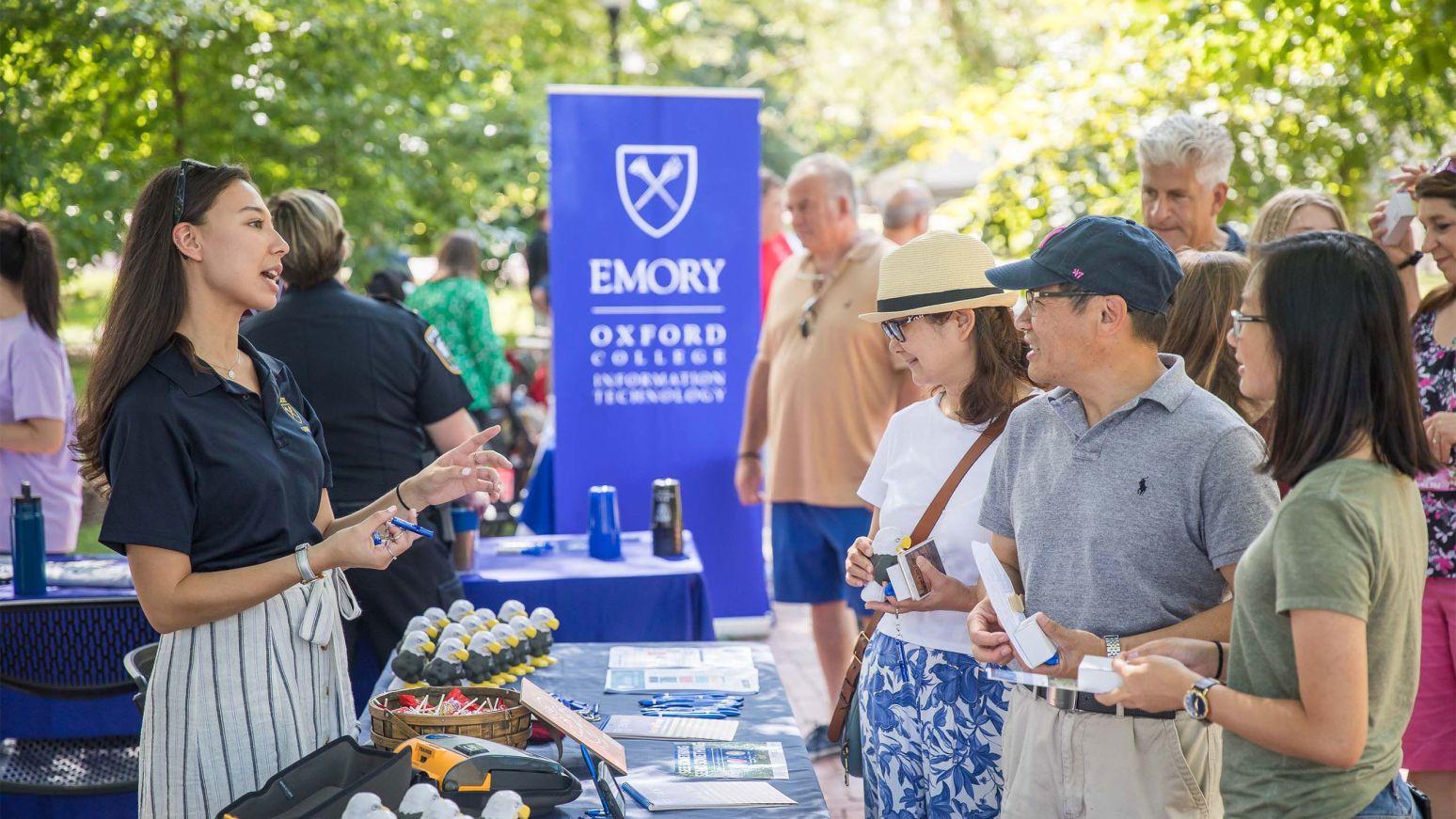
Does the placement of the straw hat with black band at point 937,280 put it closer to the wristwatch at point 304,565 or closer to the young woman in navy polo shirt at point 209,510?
the young woman in navy polo shirt at point 209,510

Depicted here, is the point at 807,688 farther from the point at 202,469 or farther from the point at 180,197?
the point at 180,197

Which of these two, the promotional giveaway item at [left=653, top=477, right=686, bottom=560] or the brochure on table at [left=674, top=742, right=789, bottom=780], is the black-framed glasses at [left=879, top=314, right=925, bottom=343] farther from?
the promotional giveaway item at [left=653, top=477, right=686, bottom=560]

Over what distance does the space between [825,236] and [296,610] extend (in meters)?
3.00

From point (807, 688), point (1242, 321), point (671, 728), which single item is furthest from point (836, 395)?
point (1242, 321)

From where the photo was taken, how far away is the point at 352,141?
717 cm

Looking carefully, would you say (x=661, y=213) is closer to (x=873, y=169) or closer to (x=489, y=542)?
(x=489, y=542)

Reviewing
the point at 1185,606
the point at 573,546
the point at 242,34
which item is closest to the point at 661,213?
the point at 573,546

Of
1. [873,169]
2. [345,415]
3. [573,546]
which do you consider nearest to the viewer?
[345,415]

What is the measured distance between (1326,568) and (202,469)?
1669 mm

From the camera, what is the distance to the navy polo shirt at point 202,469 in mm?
1965

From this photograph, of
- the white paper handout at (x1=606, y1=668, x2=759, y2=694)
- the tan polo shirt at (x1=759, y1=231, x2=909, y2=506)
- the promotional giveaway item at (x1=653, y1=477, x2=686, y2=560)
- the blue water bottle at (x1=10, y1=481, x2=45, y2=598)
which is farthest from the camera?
the tan polo shirt at (x1=759, y1=231, x2=909, y2=506)

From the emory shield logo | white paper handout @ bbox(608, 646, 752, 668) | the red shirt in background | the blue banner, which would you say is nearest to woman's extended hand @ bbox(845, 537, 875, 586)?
white paper handout @ bbox(608, 646, 752, 668)

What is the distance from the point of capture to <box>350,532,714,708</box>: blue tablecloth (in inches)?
150

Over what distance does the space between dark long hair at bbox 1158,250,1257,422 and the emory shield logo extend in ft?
10.9
